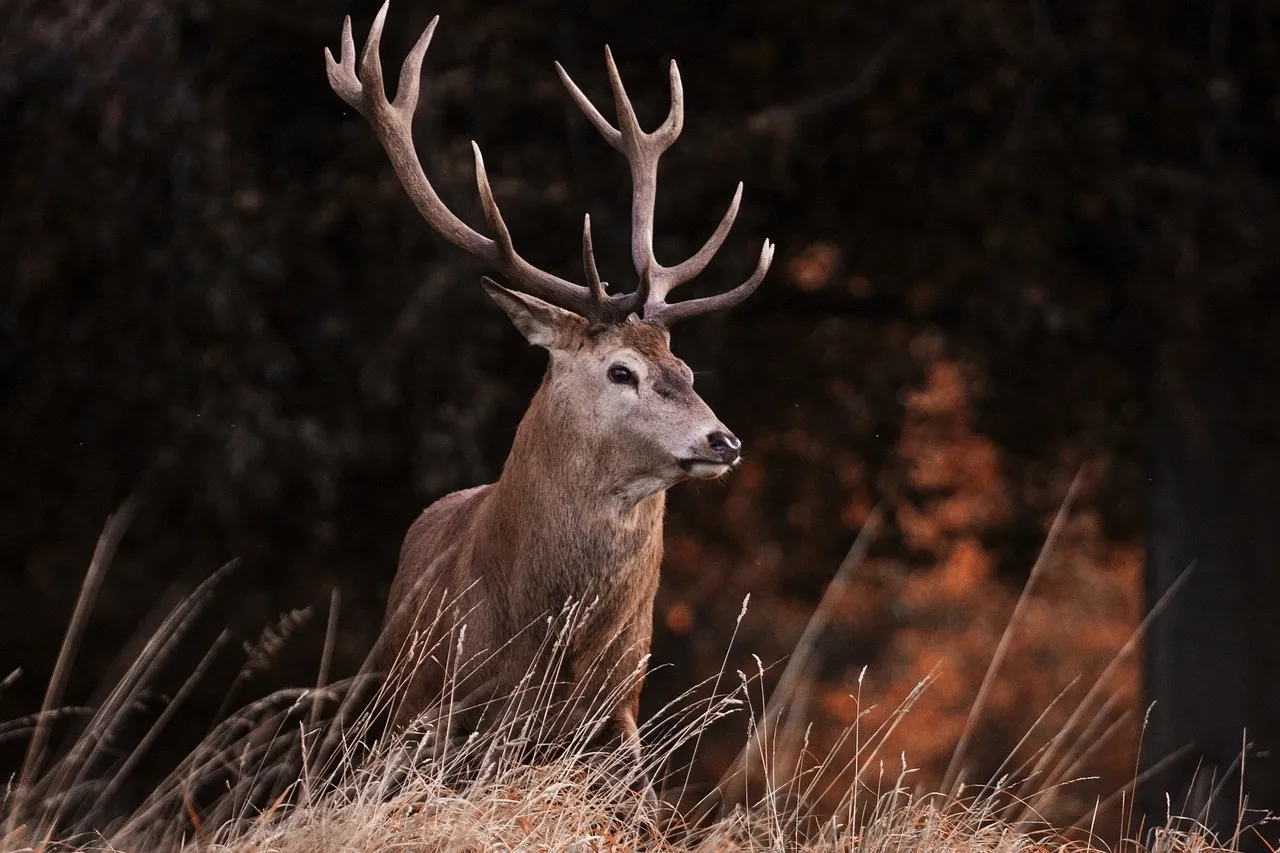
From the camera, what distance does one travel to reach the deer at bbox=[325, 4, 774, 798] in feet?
15.1

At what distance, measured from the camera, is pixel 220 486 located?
22.6ft

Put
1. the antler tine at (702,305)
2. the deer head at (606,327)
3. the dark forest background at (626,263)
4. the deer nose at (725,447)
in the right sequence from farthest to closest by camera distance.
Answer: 1. the dark forest background at (626,263)
2. the antler tine at (702,305)
3. the deer head at (606,327)
4. the deer nose at (725,447)

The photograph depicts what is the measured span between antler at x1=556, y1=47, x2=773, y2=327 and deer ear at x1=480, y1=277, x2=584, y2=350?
19 cm

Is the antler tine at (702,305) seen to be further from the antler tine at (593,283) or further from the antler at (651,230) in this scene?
the antler tine at (593,283)

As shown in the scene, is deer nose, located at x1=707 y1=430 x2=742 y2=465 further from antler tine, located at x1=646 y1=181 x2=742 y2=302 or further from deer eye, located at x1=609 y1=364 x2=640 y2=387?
antler tine, located at x1=646 y1=181 x2=742 y2=302

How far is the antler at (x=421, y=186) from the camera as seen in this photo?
4891 millimetres

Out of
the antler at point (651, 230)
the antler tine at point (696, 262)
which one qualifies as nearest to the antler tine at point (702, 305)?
the antler at point (651, 230)

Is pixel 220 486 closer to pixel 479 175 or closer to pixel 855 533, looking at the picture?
pixel 479 175

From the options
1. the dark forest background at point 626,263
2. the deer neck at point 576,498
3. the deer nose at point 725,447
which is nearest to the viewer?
the deer nose at point 725,447

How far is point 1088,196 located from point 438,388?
2.72m

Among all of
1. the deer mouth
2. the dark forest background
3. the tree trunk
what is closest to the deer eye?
the deer mouth

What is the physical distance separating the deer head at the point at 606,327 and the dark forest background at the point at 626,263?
169cm

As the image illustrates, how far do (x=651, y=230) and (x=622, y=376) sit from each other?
0.72 meters

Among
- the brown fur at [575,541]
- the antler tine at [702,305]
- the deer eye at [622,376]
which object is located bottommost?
the brown fur at [575,541]
